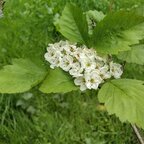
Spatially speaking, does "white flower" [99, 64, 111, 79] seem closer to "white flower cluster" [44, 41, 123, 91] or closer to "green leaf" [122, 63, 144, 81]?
"white flower cluster" [44, 41, 123, 91]

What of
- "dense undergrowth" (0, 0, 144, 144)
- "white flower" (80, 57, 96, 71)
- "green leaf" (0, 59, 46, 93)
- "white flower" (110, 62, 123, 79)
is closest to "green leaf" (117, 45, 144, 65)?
"white flower" (110, 62, 123, 79)

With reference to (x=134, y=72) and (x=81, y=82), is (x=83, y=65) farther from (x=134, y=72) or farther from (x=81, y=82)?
(x=134, y=72)

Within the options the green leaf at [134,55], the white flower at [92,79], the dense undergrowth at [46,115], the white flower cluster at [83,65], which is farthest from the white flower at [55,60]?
the dense undergrowth at [46,115]

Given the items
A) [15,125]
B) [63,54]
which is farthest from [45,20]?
[63,54]

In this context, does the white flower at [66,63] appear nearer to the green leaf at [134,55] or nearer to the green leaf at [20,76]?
the green leaf at [20,76]

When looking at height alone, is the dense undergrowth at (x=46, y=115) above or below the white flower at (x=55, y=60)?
below

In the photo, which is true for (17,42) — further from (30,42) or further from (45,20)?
(45,20)

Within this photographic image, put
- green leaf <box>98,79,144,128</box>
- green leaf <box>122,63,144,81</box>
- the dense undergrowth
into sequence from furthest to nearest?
green leaf <box>122,63,144,81</box> → the dense undergrowth → green leaf <box>98,79,144,128</box>
